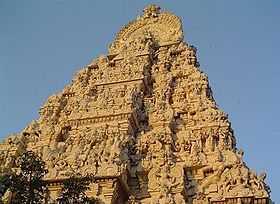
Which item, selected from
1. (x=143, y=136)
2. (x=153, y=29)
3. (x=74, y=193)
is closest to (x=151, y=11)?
(x=153, y=29)

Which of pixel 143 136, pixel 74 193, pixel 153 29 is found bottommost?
pixel 74 193

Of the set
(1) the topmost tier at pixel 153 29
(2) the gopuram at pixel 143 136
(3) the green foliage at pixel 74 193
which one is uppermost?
(1) the topmost tier at pixel 153 29

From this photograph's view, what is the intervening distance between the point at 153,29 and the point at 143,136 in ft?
31.1

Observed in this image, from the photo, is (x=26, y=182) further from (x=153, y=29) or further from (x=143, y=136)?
(x=153, y=29)

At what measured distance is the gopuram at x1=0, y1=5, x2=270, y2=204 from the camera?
13371mm

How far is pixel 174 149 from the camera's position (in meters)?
15.5

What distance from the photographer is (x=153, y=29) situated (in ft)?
78.6

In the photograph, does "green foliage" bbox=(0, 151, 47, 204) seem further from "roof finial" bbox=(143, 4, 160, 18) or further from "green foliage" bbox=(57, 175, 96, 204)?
"roof finial" bbox=(143, 4, 160, 18)

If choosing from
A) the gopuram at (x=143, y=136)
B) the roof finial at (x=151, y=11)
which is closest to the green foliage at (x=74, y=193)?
the gopuram at (x=143, y=136)

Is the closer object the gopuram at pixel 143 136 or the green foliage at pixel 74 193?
the green foliage at pixel 74 193

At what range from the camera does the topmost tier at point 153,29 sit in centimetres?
2292

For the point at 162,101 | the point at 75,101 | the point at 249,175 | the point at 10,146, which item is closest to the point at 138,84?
the point at 162,101

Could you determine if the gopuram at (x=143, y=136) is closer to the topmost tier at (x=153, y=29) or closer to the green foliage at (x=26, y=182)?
the topmost tier at (x=153, y=29)

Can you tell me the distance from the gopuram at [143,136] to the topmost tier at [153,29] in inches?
31.3
